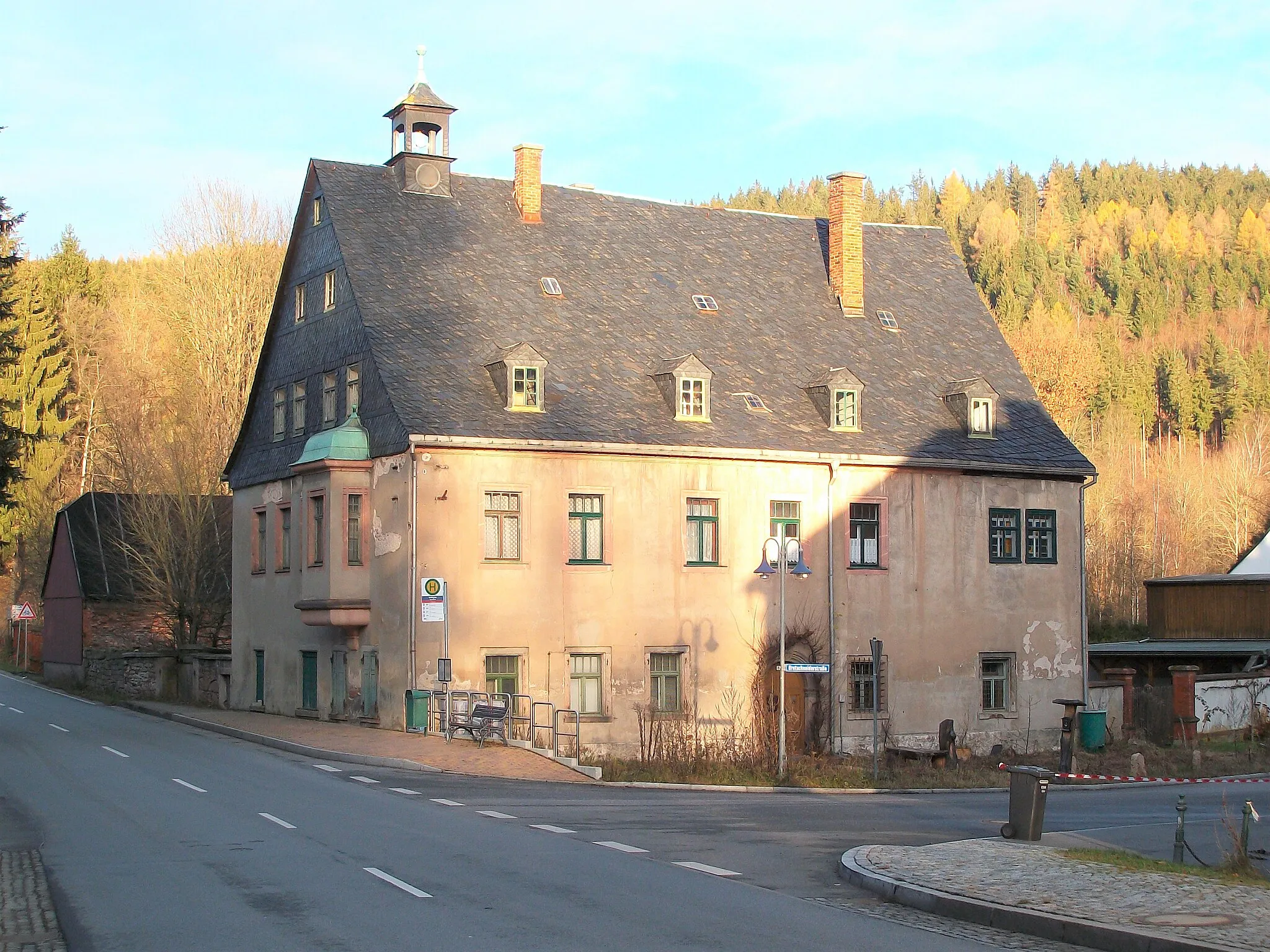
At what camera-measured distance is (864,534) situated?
36.3 meters

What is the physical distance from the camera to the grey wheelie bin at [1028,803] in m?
15.6

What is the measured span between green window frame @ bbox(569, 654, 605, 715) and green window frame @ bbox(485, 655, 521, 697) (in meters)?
1.29

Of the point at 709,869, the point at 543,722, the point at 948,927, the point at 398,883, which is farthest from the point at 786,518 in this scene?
the point at 948,927

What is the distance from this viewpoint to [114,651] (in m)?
50.1

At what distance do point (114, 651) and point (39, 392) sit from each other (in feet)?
62.2

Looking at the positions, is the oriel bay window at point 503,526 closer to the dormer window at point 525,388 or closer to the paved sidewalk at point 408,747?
the dormer window at point 525,388

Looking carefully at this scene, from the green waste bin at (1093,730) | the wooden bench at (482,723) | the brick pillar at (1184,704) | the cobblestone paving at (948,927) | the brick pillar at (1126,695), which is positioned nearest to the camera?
the cobblestone paving at (948,927)

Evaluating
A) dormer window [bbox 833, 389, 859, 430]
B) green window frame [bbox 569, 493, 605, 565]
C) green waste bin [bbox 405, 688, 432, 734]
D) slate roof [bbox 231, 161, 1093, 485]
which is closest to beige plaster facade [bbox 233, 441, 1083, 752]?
green window frame [bbox 569, 493, 605, 565]

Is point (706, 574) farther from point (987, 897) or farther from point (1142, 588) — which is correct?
point (1142, 588)

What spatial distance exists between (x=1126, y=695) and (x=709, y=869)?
29.1 m

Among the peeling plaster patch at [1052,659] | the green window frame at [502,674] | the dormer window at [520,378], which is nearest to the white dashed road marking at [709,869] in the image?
the green window frame at [502,674]

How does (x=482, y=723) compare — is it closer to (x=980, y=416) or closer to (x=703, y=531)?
(x=703, y=531)

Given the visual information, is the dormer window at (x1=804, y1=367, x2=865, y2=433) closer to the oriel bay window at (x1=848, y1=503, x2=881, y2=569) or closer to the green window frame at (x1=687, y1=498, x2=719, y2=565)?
the oriel bay window at (x1=848, y1=503, x2=881, y2=569)

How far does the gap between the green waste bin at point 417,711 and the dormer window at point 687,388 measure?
8.90 m
